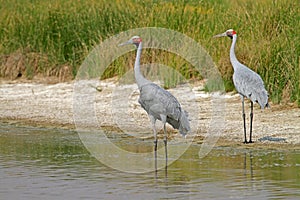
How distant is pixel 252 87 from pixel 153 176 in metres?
2.50

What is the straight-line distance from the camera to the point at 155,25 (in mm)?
15586

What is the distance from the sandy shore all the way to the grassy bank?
0.47 meters

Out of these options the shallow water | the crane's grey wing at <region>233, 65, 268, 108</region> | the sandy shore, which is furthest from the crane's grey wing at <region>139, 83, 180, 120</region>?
the crane's grey wing at <region>233, 65, 268, 108</region>

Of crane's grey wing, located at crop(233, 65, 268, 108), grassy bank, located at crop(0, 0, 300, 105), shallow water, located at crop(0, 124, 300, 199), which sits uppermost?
grassy bank, located at crop(0, 0, 300, 105)

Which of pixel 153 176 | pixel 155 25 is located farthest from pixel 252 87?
pixel 155 25

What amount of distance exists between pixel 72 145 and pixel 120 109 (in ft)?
9.29

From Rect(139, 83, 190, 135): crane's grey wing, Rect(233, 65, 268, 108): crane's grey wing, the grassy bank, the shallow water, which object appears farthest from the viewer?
the grassy bank

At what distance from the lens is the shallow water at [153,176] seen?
24.9ft

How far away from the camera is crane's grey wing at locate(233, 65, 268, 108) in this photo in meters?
10.5

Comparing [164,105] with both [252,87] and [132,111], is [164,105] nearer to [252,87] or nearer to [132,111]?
[252,87]

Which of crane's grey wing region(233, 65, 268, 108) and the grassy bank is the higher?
the grassy bank

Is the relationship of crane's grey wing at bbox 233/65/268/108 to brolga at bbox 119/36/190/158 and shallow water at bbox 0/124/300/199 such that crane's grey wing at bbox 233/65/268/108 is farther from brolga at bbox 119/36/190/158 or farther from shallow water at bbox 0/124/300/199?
brolga at bbox 119/36/190/158

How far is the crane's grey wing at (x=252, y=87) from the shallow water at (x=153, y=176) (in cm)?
74

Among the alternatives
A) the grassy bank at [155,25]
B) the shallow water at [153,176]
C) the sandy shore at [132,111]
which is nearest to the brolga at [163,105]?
the shallow water at [153,176]
